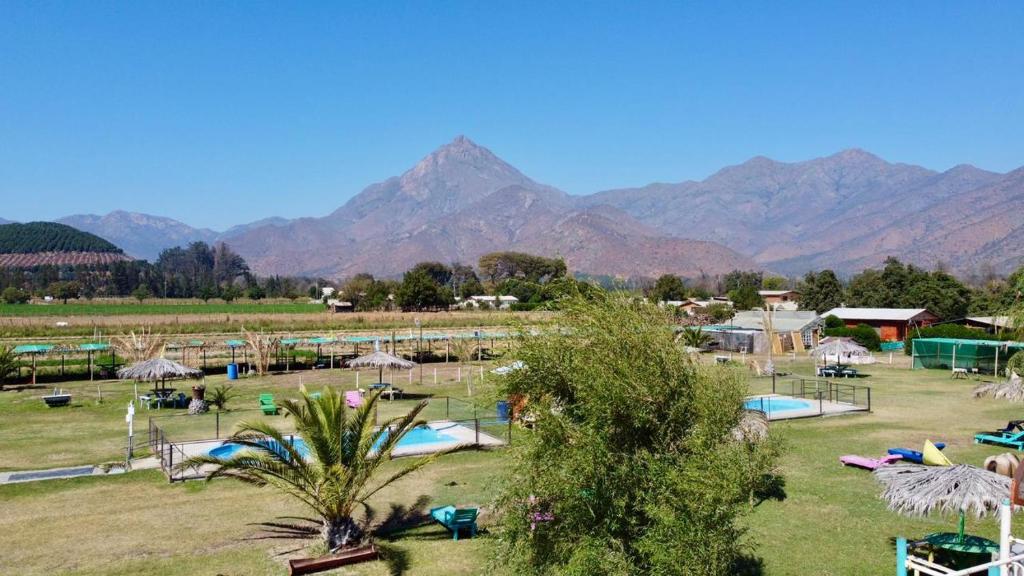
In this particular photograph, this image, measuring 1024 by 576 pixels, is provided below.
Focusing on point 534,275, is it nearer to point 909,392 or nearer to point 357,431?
point 909,392

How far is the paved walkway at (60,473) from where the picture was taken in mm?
17219

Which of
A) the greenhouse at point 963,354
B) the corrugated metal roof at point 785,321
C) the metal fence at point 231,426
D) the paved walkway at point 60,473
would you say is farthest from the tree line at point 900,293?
the paved walkway at point 60,473

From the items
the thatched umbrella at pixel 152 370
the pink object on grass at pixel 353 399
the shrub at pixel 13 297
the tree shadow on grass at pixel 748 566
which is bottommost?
the tree shadow on grass at pixel 748 566

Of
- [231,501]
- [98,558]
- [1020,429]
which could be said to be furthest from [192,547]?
[1020,429]

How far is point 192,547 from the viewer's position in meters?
12.9

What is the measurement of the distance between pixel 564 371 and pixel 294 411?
5302 millimetres

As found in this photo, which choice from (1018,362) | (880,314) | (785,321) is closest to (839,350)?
(1018,362)

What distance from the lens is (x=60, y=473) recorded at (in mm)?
17719

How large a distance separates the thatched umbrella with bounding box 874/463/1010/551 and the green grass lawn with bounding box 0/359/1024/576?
1.16 m

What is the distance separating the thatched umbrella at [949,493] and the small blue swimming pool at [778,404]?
46.9 ft

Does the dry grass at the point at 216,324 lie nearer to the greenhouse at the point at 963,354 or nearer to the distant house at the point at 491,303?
the greenhouse at the point at 963,354

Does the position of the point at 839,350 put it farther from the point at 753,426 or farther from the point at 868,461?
the point at 753,426

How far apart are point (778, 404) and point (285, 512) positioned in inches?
777

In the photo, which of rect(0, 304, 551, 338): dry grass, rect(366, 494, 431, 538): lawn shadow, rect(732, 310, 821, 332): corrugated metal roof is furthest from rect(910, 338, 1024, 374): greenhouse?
rect(366, 494, 431, 538): lawn shadow
